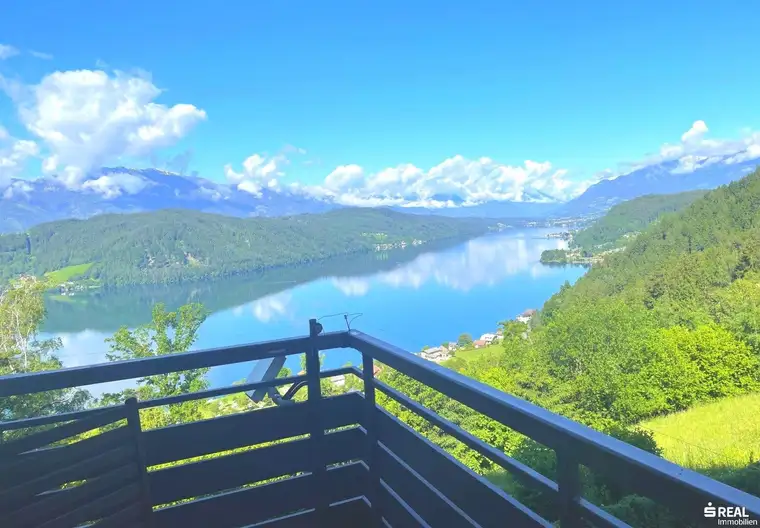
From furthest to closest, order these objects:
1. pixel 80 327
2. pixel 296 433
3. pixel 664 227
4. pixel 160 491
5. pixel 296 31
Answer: pixel 664 227 → pixel 80 327 → pixel 296 31 → pixel 296 433 → pixel 160 491

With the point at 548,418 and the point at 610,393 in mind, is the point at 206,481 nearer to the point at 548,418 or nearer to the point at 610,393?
the point at 548,418

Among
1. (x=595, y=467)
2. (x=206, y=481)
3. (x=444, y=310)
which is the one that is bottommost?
(x=444, y=310)

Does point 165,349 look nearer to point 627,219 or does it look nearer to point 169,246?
point 169,246

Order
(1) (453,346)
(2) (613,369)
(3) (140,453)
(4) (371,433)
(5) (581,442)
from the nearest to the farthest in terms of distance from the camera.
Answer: (5) (581,442)
(3) (140,453)
(4) (371,433)
(2) (613,369)
(1) (453,346)

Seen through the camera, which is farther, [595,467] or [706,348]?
[706,348]

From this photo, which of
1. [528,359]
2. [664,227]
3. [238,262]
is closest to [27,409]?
[528,359]

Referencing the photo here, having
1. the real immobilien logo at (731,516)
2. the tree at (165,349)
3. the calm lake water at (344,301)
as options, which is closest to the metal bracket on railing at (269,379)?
the real immobilien logo at (731,516)

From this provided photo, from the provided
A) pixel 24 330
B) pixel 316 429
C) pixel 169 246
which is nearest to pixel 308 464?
pixel 316 429
